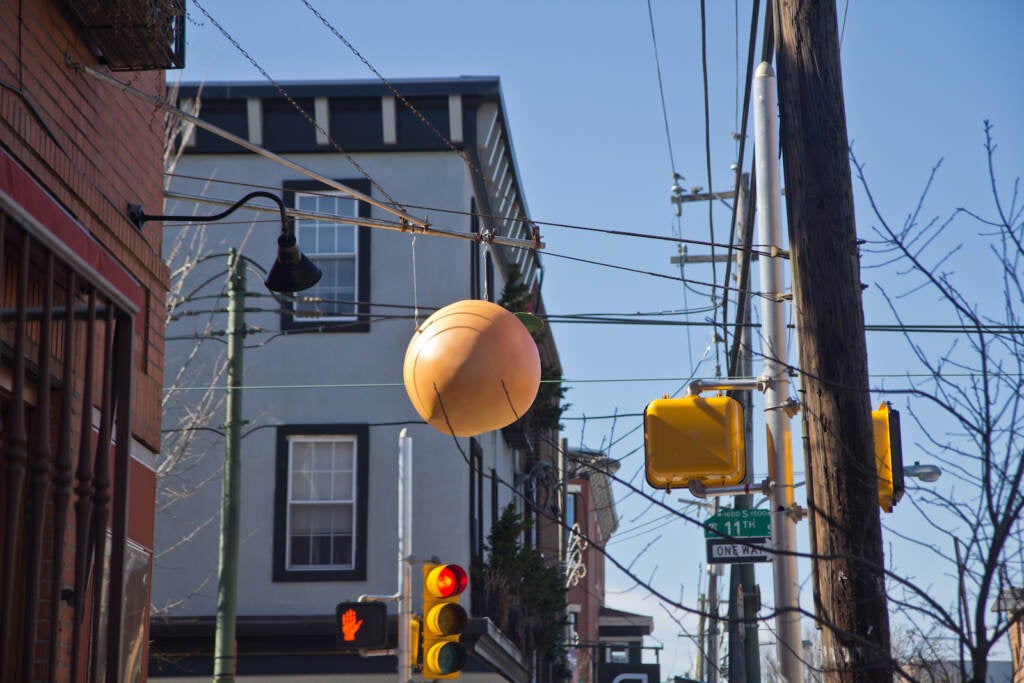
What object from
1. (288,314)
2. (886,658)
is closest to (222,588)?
(288,314)

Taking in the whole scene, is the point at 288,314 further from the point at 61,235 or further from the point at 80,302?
the point at 61,235

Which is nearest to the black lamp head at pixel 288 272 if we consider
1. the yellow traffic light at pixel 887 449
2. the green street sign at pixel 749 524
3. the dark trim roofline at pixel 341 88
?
the yellow traffic light at pixel 887 449

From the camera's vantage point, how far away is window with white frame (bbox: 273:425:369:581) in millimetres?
18281

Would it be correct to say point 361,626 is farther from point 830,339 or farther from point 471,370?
point 830,339

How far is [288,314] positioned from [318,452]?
2069 mm

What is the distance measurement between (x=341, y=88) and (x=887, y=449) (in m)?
14.0

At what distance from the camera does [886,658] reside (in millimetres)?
5383

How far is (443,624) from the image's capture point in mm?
13516

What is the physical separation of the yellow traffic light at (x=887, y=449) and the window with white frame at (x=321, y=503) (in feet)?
38.6

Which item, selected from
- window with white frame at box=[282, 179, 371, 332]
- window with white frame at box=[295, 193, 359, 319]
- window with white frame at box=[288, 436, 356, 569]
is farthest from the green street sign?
window with white frame at box=[295, 193, 359, 319]

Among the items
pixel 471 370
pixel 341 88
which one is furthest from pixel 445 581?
pixel 341 88

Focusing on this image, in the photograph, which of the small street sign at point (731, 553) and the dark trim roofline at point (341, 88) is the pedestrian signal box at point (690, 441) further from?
the dark trim roofline at point (341, 88)

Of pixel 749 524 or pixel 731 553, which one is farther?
pixel 731 553

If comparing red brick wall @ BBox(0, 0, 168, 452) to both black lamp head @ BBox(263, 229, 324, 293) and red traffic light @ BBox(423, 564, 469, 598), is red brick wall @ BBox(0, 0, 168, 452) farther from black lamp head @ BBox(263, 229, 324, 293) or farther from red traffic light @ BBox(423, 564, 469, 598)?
red traffic light @ BBox(423, 564, 469, 598)
